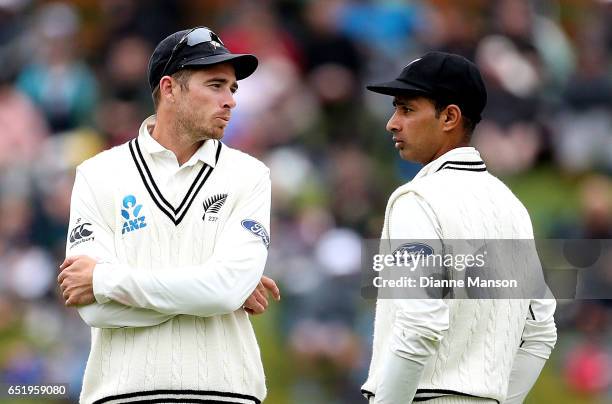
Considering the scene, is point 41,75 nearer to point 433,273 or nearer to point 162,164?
point 162,164

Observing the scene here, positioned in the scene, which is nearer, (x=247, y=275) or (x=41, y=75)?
(x=247, y=275)

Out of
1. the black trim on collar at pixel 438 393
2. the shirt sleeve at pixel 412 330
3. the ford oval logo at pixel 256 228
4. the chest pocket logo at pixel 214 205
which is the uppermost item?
the chest pocket logo at pixel 214 205

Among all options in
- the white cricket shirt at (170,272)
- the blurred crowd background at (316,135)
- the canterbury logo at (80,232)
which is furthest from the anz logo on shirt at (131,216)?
the blurred crowd background at (316,135)

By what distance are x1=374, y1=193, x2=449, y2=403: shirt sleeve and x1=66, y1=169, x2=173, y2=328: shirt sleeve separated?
0.91 meters

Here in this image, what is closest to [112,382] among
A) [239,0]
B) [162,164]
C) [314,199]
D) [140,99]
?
[162,164]

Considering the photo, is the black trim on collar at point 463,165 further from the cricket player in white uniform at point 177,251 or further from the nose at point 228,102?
A: the nose at point 228,102

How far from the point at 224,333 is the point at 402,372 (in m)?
0.78

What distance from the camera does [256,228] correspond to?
5.34 meters

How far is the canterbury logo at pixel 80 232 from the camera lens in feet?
17.4

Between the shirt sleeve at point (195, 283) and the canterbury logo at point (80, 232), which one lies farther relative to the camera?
the canterbury logo at point (80, 232)

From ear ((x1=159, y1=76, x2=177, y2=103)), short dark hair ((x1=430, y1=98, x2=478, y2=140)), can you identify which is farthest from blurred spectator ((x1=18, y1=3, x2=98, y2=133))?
short dark hair ((x1=430, y1=98, x2=478, y2=140))

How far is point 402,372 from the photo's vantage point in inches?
193

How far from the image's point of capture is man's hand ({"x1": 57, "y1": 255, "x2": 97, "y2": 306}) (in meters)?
5.16

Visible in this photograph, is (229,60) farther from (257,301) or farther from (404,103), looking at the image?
(257,301)
